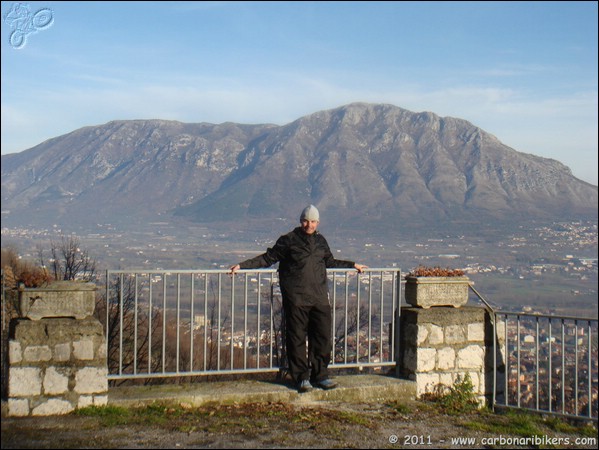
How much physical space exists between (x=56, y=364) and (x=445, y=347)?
171 inches

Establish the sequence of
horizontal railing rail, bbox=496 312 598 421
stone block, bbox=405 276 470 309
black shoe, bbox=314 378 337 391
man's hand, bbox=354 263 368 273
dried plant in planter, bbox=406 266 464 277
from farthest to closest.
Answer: dried plant in planter, bbox=406 266 464 277 → stone block, bbox=405 276 470 309 → man's hand, bbox=354 263 368 273 → black shoe, bbox=314 378 337 391 → horizontal railing rail, bbox=496 312 598 421

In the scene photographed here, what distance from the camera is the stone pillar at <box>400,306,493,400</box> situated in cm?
889

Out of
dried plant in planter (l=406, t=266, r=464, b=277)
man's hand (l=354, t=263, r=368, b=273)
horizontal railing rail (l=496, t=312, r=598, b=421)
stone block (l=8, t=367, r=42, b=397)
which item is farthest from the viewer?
dried plant in planter (l=406, t=266, r=464, b=277)

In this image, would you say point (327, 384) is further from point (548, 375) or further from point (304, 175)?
point (304, 175)

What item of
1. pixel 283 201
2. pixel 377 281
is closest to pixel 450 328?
pixel 377 281

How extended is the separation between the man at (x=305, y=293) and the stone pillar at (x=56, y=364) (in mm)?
1693

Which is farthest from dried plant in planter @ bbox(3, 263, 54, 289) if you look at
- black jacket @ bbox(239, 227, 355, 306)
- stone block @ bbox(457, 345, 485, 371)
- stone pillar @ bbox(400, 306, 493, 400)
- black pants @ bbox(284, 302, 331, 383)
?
stone block @ bbox(457, 345, 485, 371)

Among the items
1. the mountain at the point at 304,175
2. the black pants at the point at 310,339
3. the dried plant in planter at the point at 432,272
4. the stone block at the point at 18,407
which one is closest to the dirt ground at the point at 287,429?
the stone block at the point at 18,407

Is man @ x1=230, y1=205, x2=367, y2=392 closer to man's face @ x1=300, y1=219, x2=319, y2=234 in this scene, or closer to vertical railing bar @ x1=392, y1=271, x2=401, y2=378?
man's face @ x1=300, y1=219, x2=319, y2=234

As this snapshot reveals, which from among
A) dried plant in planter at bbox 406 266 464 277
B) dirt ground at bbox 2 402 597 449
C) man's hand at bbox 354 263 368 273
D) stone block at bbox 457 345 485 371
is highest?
man's hand at bbox 354 263 368 273

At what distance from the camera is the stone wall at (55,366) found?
726 cm

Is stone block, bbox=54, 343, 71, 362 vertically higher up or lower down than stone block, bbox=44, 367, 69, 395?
higher up

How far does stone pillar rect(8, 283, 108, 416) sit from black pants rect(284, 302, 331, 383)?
6.48ft

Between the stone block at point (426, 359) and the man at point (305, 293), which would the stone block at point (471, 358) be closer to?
the stone block at point (426, 359)
